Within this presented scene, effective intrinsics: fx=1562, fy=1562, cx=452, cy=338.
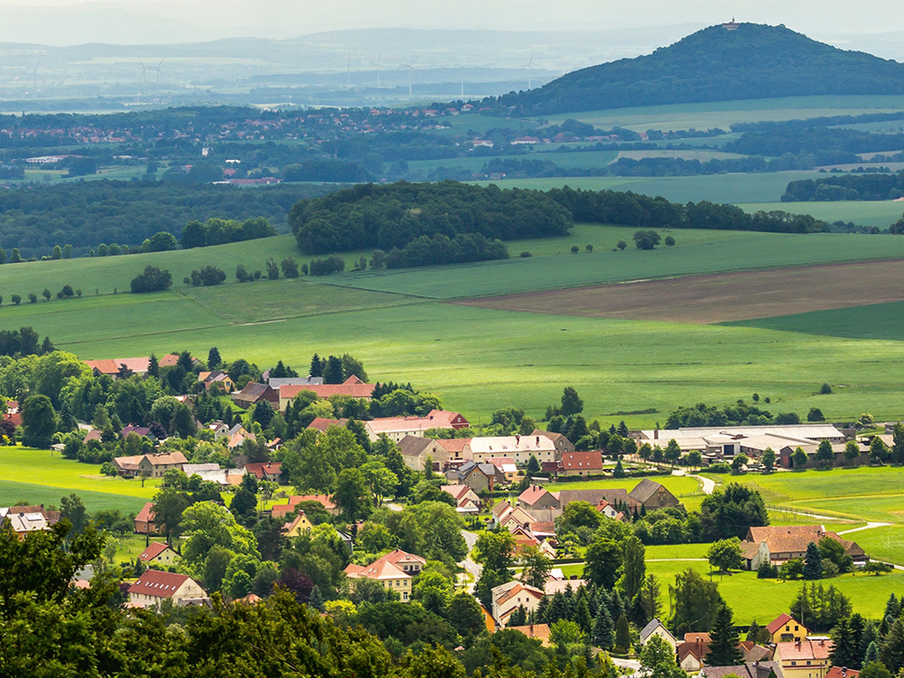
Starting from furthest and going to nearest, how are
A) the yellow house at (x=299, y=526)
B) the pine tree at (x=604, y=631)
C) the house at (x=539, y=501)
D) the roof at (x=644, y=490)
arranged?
the house at (x=539, y=501)
the roof at (x=644, y=490)
the yellow house at (x=299, y=526)
the pine tree at (x=604, y=631)

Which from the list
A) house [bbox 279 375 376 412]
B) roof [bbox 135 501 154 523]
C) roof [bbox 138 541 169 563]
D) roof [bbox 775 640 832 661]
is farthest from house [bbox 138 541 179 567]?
house [bbox 279 375 376 412]

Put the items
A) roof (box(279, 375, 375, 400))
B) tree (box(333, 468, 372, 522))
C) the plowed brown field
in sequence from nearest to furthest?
tree (box(333, 468, 372, 522))
roof (box(279, 375, 375, 400))
the plowed brown field

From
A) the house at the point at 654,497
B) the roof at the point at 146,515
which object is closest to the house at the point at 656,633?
the house at the point at 654,497

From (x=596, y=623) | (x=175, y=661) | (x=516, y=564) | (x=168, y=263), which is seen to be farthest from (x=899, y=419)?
(x=168, y=263)

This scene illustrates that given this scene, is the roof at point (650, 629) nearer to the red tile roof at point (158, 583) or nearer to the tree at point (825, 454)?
the red tile roof at point (158, 583)

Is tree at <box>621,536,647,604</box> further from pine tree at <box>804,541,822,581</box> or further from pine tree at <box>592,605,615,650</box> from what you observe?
pine tree at <box>804,541,822,581</box>

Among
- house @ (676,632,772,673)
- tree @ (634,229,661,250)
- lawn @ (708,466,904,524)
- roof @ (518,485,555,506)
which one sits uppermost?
tree @ (634,229,661,250)
